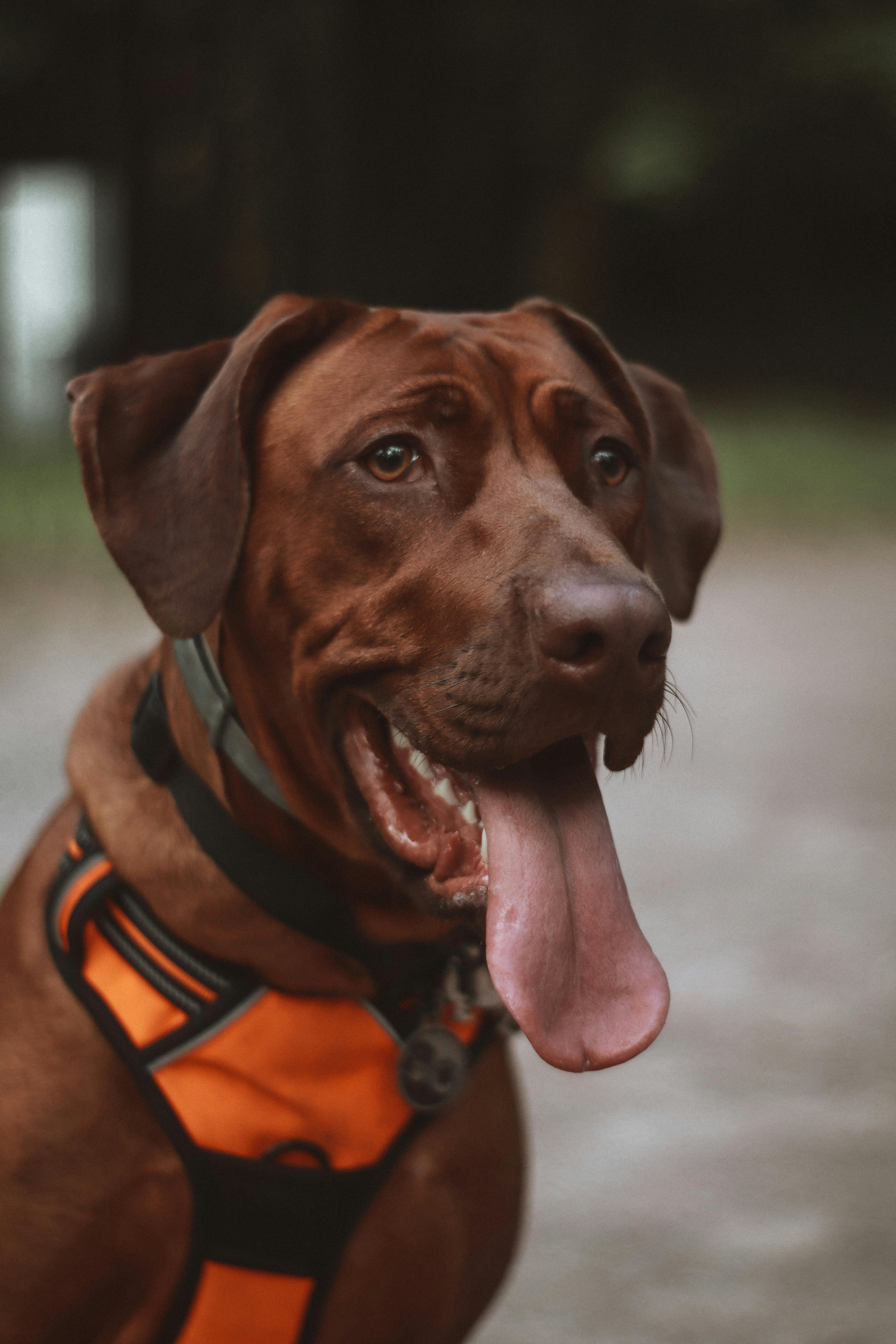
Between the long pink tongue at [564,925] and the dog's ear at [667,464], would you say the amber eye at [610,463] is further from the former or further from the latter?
the long pink tongue at [564,925]

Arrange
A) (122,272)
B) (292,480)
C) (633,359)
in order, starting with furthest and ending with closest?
(633,359) < (122,272) < (292,480)

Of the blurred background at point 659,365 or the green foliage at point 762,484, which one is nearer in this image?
the blurred background at point 659,365

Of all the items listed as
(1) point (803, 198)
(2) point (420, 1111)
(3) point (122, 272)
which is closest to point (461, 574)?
(2) point (420, 1111)

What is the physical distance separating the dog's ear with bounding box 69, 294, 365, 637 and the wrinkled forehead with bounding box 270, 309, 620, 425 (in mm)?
66

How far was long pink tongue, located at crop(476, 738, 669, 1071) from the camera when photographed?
79.2 inches

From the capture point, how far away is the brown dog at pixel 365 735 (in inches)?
80.2

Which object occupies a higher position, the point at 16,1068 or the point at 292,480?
the point at 292,480

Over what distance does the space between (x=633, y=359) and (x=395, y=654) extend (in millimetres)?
23114

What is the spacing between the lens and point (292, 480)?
2248 mm

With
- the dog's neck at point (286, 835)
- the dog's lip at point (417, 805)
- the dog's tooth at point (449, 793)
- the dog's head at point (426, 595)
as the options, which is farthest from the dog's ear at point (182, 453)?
the dog's tooth at point (449, 793)

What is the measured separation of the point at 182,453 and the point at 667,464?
37.7 inches

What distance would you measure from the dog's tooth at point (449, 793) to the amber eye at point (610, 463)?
23.3 inches

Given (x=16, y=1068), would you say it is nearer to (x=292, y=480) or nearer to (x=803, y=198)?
(x=292, y=480)

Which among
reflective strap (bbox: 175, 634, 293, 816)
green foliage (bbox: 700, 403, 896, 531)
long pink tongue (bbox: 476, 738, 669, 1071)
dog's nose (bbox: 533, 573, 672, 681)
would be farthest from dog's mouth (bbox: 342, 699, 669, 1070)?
green foliage (bbox: 700, 403, 896, 531)
